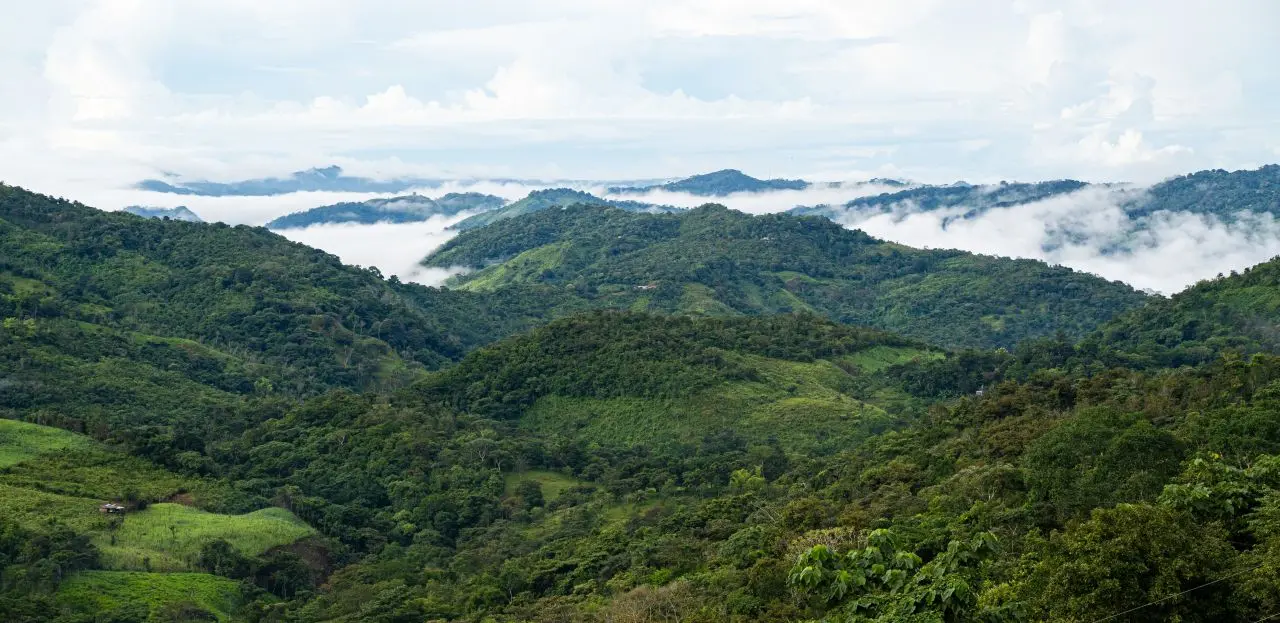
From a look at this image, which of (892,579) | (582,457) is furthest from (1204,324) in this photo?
(892,579)

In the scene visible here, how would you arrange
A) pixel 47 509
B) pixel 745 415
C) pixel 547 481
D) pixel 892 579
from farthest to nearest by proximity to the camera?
1. pixel 745 415
2. pixel 547 481
3. pixel 47 509
4. pixel 892 579

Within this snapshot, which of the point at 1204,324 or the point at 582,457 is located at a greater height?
the point at 1204,324

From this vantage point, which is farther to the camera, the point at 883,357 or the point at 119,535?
the point at 883,357

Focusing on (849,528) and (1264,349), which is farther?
(1264,349)

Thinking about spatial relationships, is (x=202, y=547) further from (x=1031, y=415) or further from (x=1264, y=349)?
(x=1264, y=349)

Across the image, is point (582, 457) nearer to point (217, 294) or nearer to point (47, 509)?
point (47, 509)

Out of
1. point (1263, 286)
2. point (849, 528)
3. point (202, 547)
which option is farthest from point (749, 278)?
point (849, 528)
